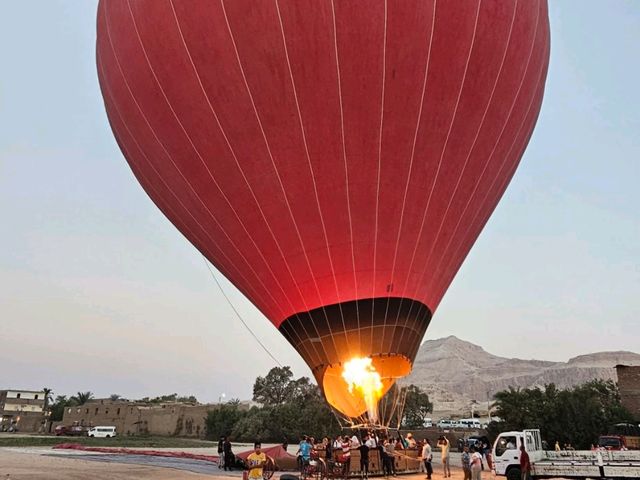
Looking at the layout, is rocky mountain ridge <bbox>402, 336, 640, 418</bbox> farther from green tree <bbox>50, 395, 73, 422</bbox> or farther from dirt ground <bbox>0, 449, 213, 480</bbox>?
dirt ground <bbox>0, 449, 213, 480</bbox>

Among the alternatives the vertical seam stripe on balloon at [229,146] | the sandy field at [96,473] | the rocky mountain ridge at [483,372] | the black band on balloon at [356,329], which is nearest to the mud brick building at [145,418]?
the sandy field at [96,473]

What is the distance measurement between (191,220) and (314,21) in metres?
6.16

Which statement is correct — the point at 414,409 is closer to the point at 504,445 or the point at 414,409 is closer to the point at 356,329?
the point at 504,445

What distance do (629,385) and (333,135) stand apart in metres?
35.8

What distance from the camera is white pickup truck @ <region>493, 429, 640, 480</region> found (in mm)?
11941

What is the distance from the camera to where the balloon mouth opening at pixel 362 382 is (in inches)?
474

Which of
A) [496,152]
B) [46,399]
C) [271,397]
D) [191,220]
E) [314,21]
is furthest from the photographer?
[46,399]

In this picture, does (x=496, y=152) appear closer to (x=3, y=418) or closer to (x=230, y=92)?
(x=230, y=92)

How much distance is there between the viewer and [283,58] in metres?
9.98

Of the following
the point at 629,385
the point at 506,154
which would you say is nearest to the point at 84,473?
the point at 506,154

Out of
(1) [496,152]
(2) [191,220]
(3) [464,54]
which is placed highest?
(3) [464,54]

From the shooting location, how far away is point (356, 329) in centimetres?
1172

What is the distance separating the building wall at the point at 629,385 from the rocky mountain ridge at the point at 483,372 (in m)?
61.2

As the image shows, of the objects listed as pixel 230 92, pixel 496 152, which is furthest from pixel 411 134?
pixel 230 92
